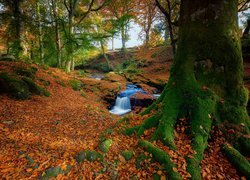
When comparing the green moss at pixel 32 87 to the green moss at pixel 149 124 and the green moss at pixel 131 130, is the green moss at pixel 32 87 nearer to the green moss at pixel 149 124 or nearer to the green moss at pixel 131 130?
the green moss at pixel 131 130

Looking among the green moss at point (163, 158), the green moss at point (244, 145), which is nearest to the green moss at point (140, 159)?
the green moss at point (163, 158)

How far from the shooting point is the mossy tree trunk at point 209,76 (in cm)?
378

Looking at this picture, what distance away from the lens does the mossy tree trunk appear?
378cm

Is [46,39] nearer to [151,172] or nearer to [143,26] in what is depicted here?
[151,172]

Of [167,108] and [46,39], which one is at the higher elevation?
[46,39]

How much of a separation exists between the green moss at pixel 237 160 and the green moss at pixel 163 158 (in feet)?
4.43

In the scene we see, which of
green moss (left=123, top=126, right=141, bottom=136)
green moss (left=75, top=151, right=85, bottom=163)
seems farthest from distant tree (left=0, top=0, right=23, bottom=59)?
green moss (left=75, top=151, right=85, bottom=163)

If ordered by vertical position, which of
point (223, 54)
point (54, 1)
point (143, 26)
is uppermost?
point (143, 26)

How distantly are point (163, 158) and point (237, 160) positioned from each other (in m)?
1.60

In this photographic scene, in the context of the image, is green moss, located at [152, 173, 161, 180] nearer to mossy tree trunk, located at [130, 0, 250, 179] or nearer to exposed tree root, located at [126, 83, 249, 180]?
exposed tree root, located at [126, 83, 249, 180]

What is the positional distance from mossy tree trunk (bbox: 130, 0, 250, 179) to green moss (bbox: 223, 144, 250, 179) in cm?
61

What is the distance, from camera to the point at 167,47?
22.7 m

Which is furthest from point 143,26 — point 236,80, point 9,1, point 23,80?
point 236,80

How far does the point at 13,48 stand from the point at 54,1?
476 cm
